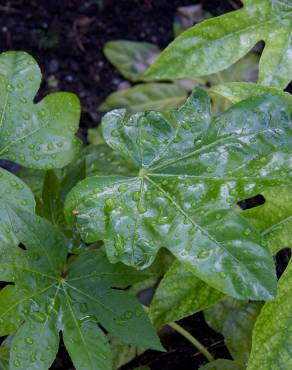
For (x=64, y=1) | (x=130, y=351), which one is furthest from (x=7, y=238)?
(x=64, y=1)

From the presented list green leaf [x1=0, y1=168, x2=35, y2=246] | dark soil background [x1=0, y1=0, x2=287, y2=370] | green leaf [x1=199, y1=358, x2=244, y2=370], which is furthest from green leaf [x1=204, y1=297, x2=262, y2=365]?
dark soil background [x1=0, y1=0, x2=287, y2=370]

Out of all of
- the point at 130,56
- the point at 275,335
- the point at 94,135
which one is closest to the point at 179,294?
the point at 275,335

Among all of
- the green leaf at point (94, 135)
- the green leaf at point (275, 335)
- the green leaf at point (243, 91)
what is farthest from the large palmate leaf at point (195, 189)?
the green leaf at point (94, 135)

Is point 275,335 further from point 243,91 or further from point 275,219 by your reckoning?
point 243,91

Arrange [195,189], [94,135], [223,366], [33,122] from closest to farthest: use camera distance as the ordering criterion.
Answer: [195,189], [33,122], [223,366], [94,135]

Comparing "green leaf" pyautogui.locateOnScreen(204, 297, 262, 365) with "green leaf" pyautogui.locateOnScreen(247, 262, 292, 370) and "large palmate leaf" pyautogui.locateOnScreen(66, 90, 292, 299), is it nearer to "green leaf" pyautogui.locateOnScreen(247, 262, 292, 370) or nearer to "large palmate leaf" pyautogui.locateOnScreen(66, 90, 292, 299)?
"green leaf" pyautogui.locateOnScreen(247, 262, 292, 370)

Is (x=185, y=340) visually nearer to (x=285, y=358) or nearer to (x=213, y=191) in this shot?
(x=285, y=358)
